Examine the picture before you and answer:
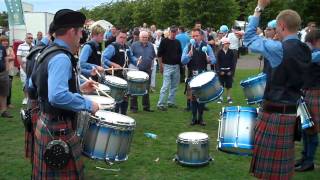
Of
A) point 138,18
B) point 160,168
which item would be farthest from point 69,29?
point 138,18

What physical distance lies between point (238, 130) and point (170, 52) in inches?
223

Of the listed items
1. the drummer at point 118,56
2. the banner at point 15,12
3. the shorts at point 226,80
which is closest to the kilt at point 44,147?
the drummer at point 118,56

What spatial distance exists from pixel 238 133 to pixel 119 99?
2.85 m

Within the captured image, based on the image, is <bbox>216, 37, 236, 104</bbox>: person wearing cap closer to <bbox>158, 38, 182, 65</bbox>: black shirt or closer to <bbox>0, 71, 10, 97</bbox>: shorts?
<bbox>158, 38, 182, 65</bbox>: black shirt

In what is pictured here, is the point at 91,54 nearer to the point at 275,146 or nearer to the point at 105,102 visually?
the point at 105,102

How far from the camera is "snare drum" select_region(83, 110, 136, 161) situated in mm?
4594

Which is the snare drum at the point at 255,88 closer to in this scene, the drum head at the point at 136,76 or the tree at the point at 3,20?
the drum head at the point at 136,76

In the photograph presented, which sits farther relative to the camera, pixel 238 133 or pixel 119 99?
pixel 119 99

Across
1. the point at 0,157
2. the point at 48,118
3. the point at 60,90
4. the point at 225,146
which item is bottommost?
the point at 0,157

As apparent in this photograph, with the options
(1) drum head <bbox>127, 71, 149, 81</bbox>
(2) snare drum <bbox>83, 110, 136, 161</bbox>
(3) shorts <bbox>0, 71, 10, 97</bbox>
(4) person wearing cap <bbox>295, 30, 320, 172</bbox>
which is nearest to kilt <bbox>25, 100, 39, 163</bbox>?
(2) snare drum <bbox>83, 110, 136, 161</bbox>

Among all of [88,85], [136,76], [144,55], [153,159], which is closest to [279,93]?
[88,85]

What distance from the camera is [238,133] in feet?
17.0

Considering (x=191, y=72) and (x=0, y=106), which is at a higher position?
(x=191, y=72)

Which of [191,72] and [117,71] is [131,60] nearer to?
[117,71]
